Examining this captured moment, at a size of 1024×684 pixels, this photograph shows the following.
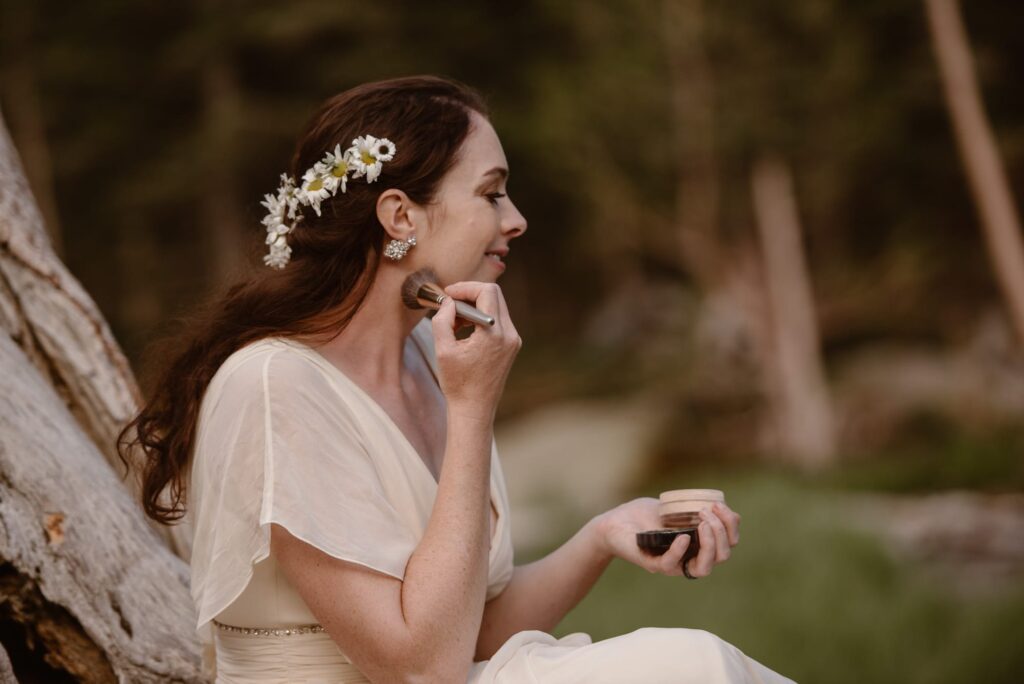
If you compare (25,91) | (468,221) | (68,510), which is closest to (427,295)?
(468,221)

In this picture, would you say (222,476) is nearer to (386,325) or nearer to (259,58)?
(386,325)

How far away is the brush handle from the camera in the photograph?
197cm

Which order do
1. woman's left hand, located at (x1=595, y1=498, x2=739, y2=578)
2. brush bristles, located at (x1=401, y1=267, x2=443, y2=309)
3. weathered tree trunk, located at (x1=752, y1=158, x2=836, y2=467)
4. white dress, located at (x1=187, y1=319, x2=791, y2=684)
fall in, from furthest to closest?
weathered tree trunk, located at (x1=752, y1=158, x2=836, y2=467)
brush bristles, located at (x1=401, y1=267, x2=443, y2=309)
woman's left hand, located at (x1=595, y1=498, x2=739, y2=578)
white dress, located at (x1=187, y1=319, x2=791, y2=684)

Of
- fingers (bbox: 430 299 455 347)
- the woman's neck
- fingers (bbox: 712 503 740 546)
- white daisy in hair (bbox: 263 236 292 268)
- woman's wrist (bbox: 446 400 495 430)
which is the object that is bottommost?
fingers (bbox: 712 503 740 546)

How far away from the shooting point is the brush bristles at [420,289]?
2.15 metres

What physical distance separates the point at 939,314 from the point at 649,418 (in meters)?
3.42

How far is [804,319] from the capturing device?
11.8 meters

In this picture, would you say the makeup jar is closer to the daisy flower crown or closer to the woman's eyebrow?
the woman's eyebrow

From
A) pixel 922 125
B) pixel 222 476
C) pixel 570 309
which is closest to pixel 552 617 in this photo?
pixel 222 476

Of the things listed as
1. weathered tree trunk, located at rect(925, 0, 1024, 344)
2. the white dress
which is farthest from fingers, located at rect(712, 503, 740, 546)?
weathered tree trunk, located at rect(925, 0, 1024, 344)

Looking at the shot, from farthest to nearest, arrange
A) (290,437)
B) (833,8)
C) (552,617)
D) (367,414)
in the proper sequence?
1. (833,8)
2. (552,617)
3. (367,414)
4. (290,437)

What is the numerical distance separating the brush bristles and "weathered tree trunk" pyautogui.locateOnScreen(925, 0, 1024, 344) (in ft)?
28.1

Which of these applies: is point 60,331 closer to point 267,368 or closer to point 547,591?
point 267,368

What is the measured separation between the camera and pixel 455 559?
187 centimetres
